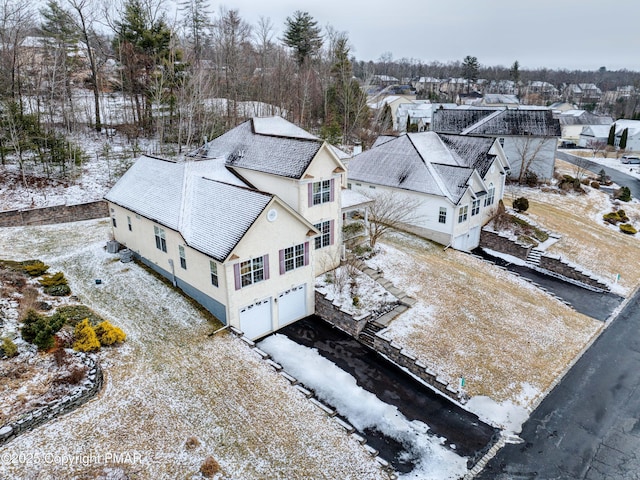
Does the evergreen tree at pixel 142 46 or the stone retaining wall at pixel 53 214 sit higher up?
the evergreen tree at pixel 142 46

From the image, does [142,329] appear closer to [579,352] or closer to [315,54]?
[579,352]

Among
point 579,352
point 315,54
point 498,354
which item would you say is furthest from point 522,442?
point 315,54

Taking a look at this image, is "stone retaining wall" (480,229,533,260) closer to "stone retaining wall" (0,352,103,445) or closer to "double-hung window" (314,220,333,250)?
"double-hung window" (314,220,333,250)

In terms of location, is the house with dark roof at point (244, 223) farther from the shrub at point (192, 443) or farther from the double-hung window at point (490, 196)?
the double-hung window at point (490, 196)

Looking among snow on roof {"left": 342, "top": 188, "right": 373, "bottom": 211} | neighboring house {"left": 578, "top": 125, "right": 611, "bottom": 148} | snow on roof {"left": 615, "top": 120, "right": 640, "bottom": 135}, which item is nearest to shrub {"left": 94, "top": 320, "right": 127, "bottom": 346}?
snow on roof {"left": 342, "top": 188, "right": 373, "bottom": 211}

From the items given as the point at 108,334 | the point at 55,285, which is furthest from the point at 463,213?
the point at 55,285

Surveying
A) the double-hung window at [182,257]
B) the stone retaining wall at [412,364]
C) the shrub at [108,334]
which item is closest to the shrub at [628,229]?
the stone retaining wall at [412,364]
